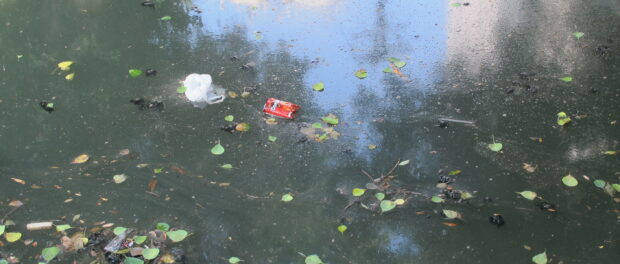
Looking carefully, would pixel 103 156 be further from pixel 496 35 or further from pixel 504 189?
pixel 496 35

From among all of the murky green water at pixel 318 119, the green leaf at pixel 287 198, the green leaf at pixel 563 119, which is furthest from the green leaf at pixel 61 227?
the green leaf at pixel 563 119

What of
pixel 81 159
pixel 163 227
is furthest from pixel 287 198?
pixel 81 159

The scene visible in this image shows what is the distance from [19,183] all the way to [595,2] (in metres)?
4.71

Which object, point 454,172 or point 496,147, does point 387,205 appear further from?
point 496,147

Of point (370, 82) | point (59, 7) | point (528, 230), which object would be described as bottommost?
point (528, 230)

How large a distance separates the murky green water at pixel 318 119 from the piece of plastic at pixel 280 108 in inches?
2.9

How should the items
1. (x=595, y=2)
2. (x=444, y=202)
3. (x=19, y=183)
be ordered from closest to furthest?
(x=444, y=202), (x=19, y=183), (x=595, y=2)

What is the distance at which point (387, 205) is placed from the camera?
264 cm

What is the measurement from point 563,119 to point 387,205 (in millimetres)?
1355

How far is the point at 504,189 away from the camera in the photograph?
2.74 metres

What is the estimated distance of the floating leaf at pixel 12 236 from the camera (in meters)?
2.62

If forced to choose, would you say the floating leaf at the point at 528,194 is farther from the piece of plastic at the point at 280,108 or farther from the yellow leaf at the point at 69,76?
the yellow leaf at the point at 69,76

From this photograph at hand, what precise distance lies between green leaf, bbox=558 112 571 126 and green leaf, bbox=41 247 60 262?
2.92m

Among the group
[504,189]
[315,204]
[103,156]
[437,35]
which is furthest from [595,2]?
[103,156]
